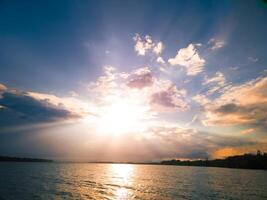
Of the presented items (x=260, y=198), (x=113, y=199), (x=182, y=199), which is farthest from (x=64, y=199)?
(x=260, y=198)

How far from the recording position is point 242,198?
2375 inches

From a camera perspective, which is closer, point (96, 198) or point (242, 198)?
point (96, 198)

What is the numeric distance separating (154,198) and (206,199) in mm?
12739

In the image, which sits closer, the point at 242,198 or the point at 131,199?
the point at 131,199

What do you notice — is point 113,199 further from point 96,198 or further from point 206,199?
point 206,199

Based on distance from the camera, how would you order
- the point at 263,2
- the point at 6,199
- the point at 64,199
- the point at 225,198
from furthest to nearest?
the point at 225,198 < the point at 64,199 < the point at 6,199 < the point at 263,2

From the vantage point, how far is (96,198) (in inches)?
2124

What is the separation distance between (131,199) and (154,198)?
19.1 feet

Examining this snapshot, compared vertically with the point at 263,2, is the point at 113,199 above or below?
below

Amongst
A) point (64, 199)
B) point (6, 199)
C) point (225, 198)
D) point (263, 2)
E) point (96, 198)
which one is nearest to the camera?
point (263, 2)

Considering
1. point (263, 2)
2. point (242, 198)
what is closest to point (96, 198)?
point (242, 198)

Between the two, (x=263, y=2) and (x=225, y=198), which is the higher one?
(x=263, y=2)

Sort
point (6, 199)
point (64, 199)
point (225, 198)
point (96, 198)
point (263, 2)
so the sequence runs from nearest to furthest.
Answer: point (263, 2), point (6, 199), point (64, 199), point (96, 198), point (225, 198)

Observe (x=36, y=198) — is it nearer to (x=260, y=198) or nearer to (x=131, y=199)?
(x=131, y=199)
